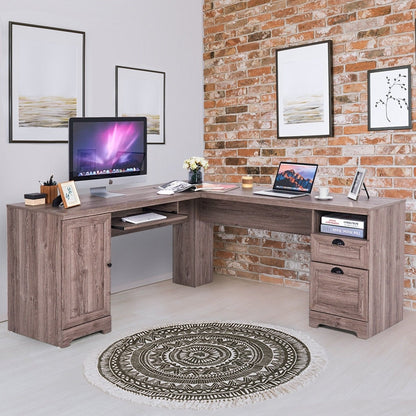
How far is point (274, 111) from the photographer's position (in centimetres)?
453

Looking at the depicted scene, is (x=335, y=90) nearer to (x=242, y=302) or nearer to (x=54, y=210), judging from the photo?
(x=242, y=302)

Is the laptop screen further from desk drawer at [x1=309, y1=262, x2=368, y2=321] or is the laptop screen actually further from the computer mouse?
the computer mouse

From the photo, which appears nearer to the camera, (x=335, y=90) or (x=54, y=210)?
(x=54, y=210)

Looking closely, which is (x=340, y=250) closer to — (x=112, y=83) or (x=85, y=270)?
(x=85, y=270)

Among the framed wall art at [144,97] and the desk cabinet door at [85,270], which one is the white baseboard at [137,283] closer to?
the desk cabinet door at [85,270]

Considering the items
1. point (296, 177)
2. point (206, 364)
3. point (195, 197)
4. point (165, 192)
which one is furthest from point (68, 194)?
point (296, 177)

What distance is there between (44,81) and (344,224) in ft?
7.21

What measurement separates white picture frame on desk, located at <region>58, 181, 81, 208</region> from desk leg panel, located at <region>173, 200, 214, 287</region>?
122 centimetres

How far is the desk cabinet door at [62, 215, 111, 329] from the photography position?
3160mm

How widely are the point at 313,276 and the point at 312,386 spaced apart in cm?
96

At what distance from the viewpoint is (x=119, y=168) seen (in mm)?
3768

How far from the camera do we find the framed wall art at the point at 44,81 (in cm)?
362

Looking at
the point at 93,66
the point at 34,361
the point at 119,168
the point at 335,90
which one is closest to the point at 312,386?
the point at 34,361

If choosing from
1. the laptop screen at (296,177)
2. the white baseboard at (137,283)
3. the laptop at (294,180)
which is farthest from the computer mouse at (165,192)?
the white baseboard at (137,283)
